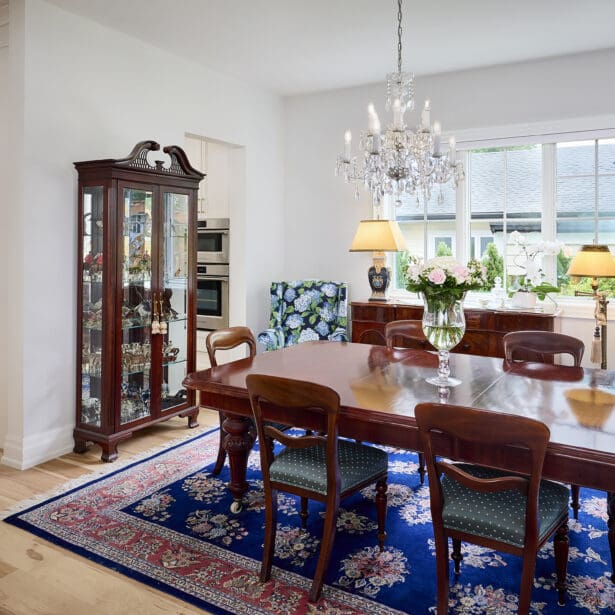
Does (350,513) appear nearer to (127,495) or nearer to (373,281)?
(127,495)

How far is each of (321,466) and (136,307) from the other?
200 centimetres

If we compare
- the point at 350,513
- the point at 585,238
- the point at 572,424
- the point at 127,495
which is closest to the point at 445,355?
the point at 572,424

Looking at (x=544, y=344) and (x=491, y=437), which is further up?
(x=544, y=344)

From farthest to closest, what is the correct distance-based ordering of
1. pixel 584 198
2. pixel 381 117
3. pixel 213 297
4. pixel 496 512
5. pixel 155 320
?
pixel 213 297 < pixel 381 117 < pixel 584 198 < pixel 155 320 < pixel 496 512

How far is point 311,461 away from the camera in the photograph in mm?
2258

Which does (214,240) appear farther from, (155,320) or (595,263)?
(595,263)

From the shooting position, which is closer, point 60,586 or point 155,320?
point 60,586

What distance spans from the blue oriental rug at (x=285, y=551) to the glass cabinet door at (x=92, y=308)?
1.93 feet

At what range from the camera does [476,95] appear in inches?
184

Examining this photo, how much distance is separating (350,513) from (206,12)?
3.09m

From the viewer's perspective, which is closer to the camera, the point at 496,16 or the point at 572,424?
the point at 572,424

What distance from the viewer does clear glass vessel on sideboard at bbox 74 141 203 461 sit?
3500 mm

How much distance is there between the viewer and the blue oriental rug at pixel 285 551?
2090 millimetres

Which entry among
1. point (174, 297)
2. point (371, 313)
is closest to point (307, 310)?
point (371, 313)
